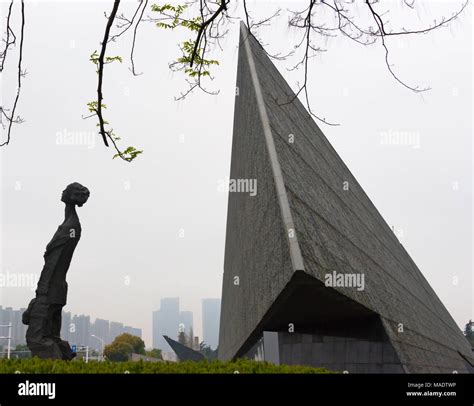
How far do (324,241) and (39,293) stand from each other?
194 inches

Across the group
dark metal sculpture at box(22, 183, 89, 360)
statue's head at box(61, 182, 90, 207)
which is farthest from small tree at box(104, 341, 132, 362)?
statue's head at box(61, 182, 90, 207)

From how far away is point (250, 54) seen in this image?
1180 centimetres

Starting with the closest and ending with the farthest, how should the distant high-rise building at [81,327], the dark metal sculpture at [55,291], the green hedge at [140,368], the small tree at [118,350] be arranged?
the green hedge at [140,368] → the dark metal sculpture at [55,291] → the small tree at [118,350] → the distant high-rise building at [81,327]

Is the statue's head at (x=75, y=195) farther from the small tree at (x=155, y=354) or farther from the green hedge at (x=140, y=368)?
the small tree at (x=155, y=354)

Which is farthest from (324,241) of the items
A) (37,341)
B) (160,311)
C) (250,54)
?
(160,311)

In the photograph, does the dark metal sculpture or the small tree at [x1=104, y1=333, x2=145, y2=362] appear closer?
the dark metal sculpture

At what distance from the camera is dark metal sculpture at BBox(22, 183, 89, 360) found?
8.50 m

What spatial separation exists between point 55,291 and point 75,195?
175 centimetres

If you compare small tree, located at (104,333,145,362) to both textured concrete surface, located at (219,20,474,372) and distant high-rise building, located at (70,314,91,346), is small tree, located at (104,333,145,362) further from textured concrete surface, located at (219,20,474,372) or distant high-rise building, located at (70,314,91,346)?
textured concrete surface, located at (219,20,474,372)

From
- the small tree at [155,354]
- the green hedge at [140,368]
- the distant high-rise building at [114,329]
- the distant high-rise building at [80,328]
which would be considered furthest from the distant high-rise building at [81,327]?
the green hedge at [140,368]

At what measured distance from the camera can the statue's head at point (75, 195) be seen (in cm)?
927

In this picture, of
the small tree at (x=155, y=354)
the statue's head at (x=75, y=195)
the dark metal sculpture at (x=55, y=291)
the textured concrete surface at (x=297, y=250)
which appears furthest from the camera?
the small tree at (x=155, y=354)

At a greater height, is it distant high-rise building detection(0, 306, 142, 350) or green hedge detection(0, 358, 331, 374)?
green hedge detection(0, 358, 331, 374)
